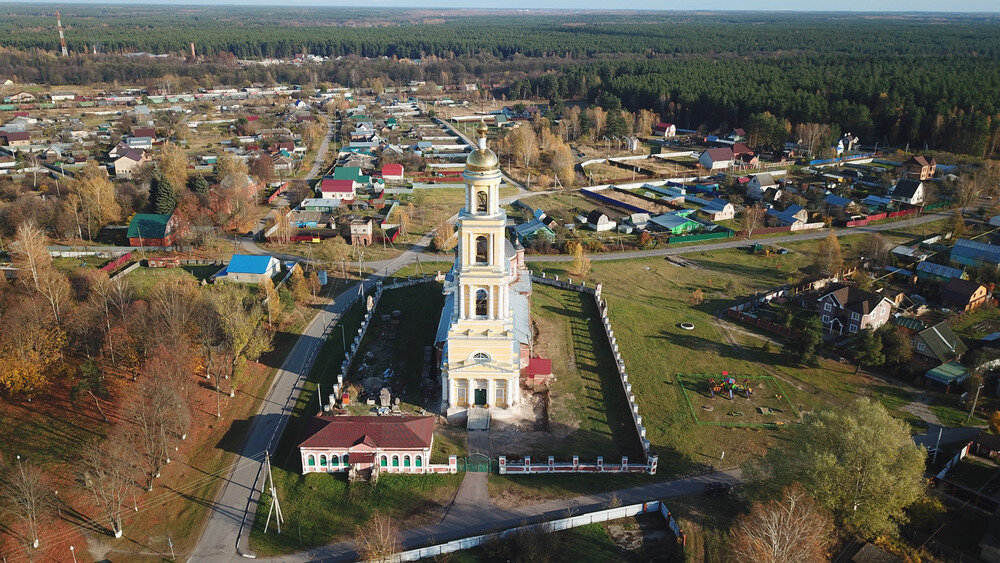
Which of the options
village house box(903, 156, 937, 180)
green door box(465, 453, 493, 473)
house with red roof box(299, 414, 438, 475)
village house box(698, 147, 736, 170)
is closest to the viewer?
house with red roof box(299, 414, 438, 475)

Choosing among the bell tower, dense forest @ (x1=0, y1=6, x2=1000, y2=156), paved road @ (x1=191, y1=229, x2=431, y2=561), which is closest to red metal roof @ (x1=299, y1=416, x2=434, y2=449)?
paved road @ (x1=191, y1=229, x2=431, y2=561)

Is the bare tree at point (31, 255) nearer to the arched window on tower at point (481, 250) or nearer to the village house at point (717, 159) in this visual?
the arched window on tower at point (481, 250)

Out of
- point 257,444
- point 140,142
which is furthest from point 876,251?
point 140,142

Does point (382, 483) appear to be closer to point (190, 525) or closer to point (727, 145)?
point (190, 525)

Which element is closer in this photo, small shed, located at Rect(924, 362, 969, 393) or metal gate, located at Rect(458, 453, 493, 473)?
metal gate, located at Rect(458, 453, 493, 473)

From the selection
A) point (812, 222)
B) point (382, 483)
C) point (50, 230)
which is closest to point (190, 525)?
point (382, 483)

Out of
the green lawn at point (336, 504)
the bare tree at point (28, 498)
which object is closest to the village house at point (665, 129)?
the green lawn at point (336, 504)

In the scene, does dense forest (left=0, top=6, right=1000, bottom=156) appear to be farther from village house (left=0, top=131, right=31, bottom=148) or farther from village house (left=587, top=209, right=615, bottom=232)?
village house (left=0, top=131, right=31, bottom=148)
